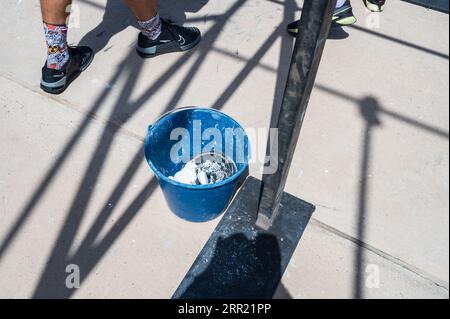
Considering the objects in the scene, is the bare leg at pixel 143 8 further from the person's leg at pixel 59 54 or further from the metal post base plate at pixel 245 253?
the metal post base plate at pixel 245 253

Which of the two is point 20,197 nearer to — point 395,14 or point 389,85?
point 389,85

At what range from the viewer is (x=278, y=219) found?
1.85 metres

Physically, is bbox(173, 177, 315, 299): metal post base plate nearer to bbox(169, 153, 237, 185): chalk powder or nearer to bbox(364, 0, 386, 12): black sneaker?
bbox(169, 153, 237, 185): chalk powder

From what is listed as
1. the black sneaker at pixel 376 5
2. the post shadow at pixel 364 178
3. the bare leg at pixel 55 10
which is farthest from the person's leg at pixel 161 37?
the black sneaker at pixel 376 5

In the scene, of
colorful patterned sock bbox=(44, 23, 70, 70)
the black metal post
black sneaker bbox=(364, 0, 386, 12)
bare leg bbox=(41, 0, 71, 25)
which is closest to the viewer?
the black metal post

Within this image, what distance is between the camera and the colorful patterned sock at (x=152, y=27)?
2447mm

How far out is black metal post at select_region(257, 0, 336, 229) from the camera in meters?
1.12

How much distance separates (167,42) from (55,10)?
725mm

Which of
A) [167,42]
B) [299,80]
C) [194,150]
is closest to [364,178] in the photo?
[194,150]

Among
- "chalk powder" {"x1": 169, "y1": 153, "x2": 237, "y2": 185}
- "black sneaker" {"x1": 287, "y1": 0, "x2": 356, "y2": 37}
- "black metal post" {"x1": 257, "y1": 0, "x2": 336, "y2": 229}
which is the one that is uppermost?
"black metal post" {"x1": 257, "y1": 0, "x2": 336, "y2": 229}

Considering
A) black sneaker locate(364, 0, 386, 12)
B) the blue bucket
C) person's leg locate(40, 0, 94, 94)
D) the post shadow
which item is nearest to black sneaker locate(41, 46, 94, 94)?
person's leg locate(40, 0, 94, 94)

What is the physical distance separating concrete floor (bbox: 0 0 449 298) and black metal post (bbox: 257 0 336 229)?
0.34 meters

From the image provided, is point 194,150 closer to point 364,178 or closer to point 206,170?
point 206,170

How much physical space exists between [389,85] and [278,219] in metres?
1.24
